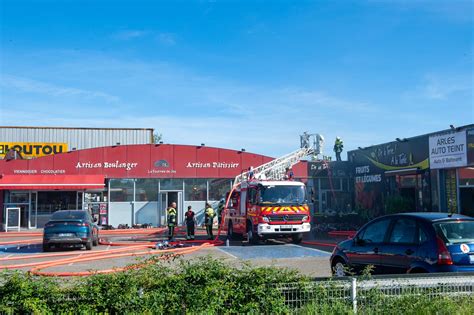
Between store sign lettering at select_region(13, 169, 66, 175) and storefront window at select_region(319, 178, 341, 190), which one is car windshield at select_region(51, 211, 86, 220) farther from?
storefront window at select_region(319, 178, 341, 190)

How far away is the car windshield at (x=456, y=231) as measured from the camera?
8150 millimetres

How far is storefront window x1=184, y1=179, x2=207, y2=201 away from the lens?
33.8m

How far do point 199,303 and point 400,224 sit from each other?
4.67 meters

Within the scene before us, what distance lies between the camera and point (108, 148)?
1286 inches

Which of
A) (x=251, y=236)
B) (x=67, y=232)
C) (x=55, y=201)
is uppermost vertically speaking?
(x=55, y=201)

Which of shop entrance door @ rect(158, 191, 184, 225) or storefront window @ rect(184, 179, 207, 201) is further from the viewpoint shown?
storefront window @ rect(184, 179, 207, 201)

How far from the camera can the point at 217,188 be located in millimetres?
34344

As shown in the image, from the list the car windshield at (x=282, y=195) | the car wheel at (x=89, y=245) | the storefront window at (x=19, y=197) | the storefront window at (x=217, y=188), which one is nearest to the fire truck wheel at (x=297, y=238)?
the car windshield at (x=282, y=195)

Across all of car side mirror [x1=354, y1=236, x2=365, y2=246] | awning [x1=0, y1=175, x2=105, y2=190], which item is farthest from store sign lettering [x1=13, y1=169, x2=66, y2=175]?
car side mirror [x1=354, y1=236, x2=365, y2=246]

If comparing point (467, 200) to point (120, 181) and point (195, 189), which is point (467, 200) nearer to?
point (195, 189)

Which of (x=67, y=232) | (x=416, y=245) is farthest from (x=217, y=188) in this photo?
(x=416, y=245)

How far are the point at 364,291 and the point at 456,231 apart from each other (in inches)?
115

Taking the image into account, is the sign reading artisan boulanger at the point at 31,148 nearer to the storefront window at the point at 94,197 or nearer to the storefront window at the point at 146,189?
the storefront window at the point at 94,197

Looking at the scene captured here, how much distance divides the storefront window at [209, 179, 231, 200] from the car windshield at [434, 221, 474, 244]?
26.3 meters
